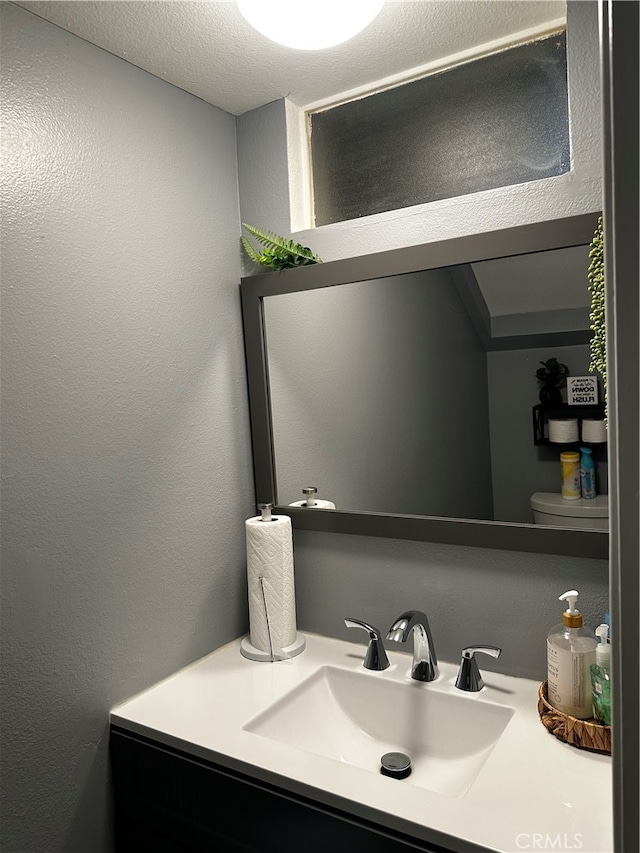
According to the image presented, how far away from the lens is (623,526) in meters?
0.54

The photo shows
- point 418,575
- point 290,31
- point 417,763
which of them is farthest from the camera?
point 418,575

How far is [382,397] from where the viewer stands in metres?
1.41

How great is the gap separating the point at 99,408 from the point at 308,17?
31.9 inches

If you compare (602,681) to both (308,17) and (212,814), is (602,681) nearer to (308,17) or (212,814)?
(212,814)

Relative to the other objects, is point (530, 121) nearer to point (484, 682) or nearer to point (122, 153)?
point (122, 153)

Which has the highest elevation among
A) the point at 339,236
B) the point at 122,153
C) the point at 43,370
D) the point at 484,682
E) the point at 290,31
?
the point at 290,31

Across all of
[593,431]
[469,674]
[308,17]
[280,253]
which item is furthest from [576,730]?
[308,17]

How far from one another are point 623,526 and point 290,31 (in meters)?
1.02

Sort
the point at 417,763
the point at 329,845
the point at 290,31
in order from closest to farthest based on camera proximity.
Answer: the point at 329,845 < the point at 290,31 < the point at 417,763

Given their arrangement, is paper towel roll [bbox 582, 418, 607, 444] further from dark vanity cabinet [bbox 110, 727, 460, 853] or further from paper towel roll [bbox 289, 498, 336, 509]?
dark vanity cabinet [bbox 110, 727, 460, 853]

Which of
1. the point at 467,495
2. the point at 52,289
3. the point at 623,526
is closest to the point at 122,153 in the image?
the point at 52,289

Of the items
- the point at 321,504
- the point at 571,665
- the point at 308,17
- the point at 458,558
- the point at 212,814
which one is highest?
the point at 308,17

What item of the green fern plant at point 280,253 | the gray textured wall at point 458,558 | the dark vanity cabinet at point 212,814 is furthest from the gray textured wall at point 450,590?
the green fern plant at point 280,253

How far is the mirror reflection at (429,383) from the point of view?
1.23 metres
